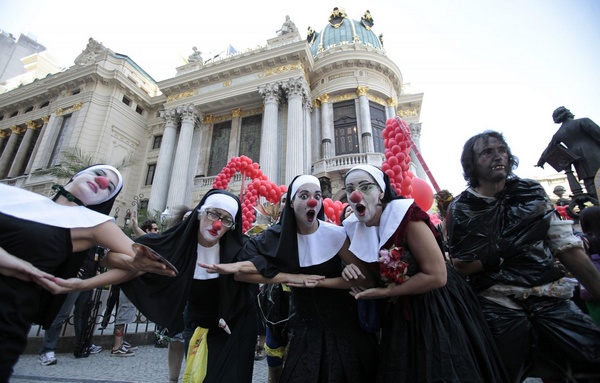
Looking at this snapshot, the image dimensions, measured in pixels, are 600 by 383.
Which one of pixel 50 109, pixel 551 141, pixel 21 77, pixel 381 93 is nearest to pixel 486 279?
pixel 551 141

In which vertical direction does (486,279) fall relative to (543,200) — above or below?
below

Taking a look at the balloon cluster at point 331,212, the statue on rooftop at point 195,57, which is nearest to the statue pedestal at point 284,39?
the statue on rooftop at point 195,57

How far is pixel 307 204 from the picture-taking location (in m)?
2.21

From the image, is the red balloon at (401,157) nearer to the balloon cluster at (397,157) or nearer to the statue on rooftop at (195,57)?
the balloon cluster at (397,157)

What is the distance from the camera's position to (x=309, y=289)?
2.17 meters

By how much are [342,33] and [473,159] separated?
22.9 m

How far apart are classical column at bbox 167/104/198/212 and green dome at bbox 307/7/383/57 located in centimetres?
1085

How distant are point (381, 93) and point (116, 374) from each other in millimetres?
19274

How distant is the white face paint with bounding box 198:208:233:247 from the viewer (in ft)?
A: 7.58

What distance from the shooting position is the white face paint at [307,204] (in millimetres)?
2221

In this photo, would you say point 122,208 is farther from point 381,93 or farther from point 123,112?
point 381,93

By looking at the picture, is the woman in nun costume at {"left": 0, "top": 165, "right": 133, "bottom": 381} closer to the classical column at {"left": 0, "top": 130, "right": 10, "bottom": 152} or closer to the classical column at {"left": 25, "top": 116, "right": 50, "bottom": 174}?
the classical column at {"left": 25, "top": 116, "right": 50, "bottom": 174}

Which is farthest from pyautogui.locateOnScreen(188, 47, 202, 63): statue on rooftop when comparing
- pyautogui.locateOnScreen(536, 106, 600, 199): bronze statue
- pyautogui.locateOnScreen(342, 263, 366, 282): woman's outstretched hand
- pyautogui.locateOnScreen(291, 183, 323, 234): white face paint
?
pyautogui.locateOnScreen(342, 263, 366, 282): woman's outstretched hand

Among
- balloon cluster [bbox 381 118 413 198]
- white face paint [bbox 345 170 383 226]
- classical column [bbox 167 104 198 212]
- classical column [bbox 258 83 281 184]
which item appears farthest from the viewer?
classical column [bbox 167 104 198 212]
